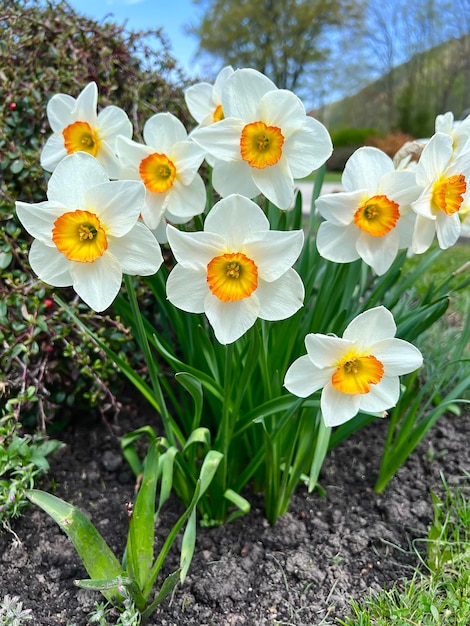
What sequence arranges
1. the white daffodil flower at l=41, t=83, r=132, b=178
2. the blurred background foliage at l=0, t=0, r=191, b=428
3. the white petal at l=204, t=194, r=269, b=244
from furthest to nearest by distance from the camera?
1. the blurred background foliage at l=0, t=0, r=191, b=428
2. the white daffodil flower at l=41, t=83, r=132, b=178
3. the white petal at l=204, t=194, r=269, b=244

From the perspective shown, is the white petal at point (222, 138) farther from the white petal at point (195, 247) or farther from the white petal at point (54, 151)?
the white petal at point (54, 151)

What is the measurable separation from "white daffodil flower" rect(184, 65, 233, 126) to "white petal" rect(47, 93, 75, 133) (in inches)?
12.7

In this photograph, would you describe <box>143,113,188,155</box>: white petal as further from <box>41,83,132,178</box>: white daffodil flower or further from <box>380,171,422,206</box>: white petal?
<box>380,171,422,206</box>: white petal

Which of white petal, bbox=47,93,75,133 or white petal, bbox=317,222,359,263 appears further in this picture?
white petal, bbox=47,93,75,133

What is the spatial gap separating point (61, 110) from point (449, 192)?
104 centimetres

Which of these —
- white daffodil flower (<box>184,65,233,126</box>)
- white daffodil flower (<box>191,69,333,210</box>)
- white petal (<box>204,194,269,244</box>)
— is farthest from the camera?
white daffodil flower (<box>184,65,233,126</box>)

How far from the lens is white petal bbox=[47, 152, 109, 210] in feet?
3.57

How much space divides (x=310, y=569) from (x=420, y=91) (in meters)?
27.0

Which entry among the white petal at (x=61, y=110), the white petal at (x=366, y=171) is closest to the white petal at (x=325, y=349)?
the white petal at (x=366, y=171)

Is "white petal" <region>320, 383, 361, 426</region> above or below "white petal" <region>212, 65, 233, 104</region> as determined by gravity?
below

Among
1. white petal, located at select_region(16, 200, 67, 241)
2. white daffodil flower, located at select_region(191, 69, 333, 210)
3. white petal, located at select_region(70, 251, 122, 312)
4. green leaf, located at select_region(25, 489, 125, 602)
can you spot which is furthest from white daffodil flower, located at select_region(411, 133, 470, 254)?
green leaf, located at select_region(25, 489, 125, 602)

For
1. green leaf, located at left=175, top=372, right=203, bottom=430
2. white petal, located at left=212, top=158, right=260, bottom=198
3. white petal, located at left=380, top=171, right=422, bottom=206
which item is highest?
white petal, located at left=380, top=171, right=422, bottom=206

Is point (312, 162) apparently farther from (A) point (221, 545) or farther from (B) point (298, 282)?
(A) point (221, 545)

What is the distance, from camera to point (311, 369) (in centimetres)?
117
